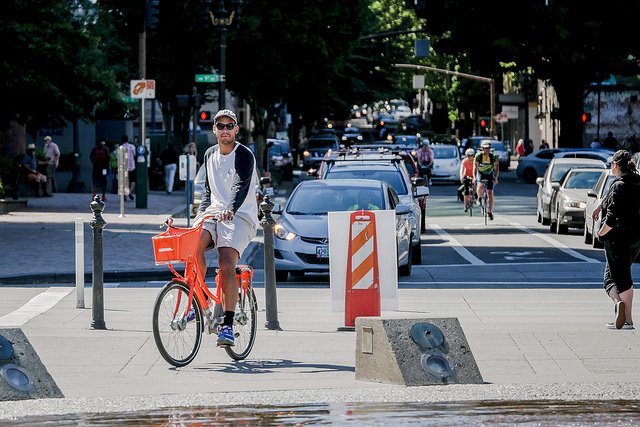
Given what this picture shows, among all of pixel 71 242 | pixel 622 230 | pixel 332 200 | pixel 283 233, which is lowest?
pixel 71 242

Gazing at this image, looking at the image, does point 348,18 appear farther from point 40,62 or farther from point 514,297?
point 514,297

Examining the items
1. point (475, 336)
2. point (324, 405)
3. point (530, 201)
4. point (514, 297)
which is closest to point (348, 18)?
point (530, 201)

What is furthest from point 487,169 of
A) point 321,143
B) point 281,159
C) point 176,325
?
point 321,143

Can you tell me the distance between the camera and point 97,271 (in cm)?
1125

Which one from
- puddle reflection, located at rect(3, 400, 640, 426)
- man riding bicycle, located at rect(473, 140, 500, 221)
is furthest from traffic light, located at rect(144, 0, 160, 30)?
puddle reflection, located at rect(3, 400, 640, 426)

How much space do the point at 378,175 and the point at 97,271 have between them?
960 cm

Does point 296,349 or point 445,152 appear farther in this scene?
point 445,152

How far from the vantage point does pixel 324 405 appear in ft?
24.1

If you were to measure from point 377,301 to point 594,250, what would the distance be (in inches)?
420

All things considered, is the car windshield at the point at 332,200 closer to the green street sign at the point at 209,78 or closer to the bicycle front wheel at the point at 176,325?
the bicycle front wheel at the point at 176,325

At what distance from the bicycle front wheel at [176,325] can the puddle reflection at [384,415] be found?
60.7 inches

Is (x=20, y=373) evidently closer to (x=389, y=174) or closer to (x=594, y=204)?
(x=389, y=174)

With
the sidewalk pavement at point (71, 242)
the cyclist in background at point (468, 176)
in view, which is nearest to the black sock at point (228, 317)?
the sidewalk pavement at point (71, 242)

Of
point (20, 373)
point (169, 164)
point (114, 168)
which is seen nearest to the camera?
point (20, 373)
